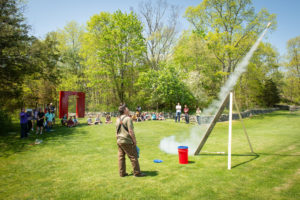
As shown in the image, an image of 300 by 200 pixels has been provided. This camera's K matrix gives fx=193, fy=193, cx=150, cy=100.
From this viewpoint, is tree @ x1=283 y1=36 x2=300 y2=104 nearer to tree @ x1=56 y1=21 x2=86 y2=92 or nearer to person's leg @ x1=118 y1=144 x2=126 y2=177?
tree @ x1=56 y1=21 x2=86 y2=92

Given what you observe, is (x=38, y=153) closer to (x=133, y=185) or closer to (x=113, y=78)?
(x=133, y=185)

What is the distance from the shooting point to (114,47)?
35344 millimetres

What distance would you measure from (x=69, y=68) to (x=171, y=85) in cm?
2696

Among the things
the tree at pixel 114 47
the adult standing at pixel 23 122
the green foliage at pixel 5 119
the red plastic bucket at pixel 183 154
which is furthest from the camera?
the tree at pixel 114 47

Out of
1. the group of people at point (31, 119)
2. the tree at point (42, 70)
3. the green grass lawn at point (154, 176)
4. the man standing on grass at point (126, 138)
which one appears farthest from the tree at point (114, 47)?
the man standing on grass at point (126, 138)

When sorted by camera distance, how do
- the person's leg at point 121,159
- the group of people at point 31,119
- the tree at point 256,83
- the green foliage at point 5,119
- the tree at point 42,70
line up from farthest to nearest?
1. the tree at point 256,83
2. the green foliage at point 5,119
3. the tree at point 42,70
4. the group of people at point 31,119
5. the person's leg at point 121,159

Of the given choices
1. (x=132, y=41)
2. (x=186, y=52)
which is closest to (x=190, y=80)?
(x=186, y=52)

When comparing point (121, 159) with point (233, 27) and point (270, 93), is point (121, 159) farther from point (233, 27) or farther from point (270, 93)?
point (270, 93)

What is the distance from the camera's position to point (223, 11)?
32.4 m

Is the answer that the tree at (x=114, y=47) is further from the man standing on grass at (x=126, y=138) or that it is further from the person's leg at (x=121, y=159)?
the person's leg at (x=121, y=159)

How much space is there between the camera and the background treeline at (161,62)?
29922 mm

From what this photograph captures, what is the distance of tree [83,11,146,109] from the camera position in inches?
1368

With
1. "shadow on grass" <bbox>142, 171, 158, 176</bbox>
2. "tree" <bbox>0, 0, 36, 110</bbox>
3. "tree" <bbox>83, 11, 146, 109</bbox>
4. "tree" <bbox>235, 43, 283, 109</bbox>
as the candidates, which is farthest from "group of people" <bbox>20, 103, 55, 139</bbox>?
"tree" <bbox>235, 43, 283, 109</bbox>

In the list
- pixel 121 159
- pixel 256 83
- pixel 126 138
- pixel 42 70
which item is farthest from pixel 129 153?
pixel 256 83
